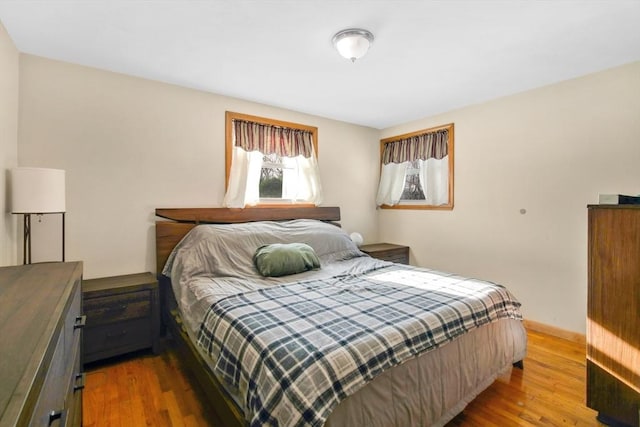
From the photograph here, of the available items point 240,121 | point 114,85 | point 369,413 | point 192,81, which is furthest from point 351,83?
point 369,413

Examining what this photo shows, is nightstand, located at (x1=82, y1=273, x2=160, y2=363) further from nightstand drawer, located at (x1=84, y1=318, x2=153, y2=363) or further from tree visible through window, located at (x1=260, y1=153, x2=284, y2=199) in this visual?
tree visible through window, located at (x1=260, y1=153, x2=284, y2=199)

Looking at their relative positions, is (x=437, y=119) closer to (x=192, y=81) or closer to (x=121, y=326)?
(x=192, y=81)

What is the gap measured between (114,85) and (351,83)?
201 cm

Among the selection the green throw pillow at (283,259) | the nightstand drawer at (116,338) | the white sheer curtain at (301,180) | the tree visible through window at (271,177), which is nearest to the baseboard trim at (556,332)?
the green throw pillow at (283,259)

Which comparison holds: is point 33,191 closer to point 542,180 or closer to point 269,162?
point 269,162

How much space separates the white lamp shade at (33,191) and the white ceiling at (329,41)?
0.92m

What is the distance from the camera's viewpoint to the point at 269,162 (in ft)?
11.4

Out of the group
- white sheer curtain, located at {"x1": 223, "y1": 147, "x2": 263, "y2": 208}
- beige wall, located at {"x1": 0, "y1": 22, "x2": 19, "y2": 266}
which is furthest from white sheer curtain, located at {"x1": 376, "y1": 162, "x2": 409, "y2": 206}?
beige wall, located at {"x1": 0, "y1": 22, "x2": 19, "y2": 266}

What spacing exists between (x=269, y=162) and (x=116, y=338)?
7.07 feet

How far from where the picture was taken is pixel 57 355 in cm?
90

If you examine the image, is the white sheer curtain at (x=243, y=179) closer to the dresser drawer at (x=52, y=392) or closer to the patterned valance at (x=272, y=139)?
the patterned valance at (x=272, y=139)

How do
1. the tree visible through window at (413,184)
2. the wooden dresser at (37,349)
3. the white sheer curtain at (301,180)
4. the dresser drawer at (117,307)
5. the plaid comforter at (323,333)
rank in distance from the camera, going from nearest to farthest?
the wooden dresser at (37,349) → the plaid comforter at (323,333) → the dresser drawer at (117,307) → the white sheer curtain at (301,180) → the tree visible through window at (413,184)

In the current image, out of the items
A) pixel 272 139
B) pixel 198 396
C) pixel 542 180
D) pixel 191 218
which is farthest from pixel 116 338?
pixel 542 180

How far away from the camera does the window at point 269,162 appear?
314cm
